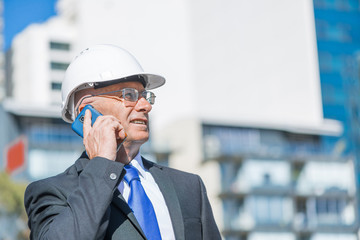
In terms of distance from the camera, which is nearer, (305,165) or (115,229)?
(115,229)

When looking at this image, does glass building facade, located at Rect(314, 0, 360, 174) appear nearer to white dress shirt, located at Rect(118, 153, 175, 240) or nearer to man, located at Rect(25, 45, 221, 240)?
man, located at Rect(25, 45, 221, 240)

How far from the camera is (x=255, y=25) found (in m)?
87.8

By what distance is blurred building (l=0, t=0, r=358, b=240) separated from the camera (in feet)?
223

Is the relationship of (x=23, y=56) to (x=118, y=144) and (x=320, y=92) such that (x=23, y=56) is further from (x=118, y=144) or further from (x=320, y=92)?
(x=118, y=144)

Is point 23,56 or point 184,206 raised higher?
point 23,56

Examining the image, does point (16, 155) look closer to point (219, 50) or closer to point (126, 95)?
point (219, 50)

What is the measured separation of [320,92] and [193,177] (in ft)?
265

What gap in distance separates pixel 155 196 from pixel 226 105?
264 ft

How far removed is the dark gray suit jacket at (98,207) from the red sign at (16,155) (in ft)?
204

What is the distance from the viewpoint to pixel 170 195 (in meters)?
3.45

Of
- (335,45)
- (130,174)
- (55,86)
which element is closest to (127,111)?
(130,174)

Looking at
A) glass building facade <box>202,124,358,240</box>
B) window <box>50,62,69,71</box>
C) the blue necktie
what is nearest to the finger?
the blue necktie

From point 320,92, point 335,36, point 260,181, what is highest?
point 335,36

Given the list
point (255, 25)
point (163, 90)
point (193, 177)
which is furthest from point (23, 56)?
point (193, 177)
